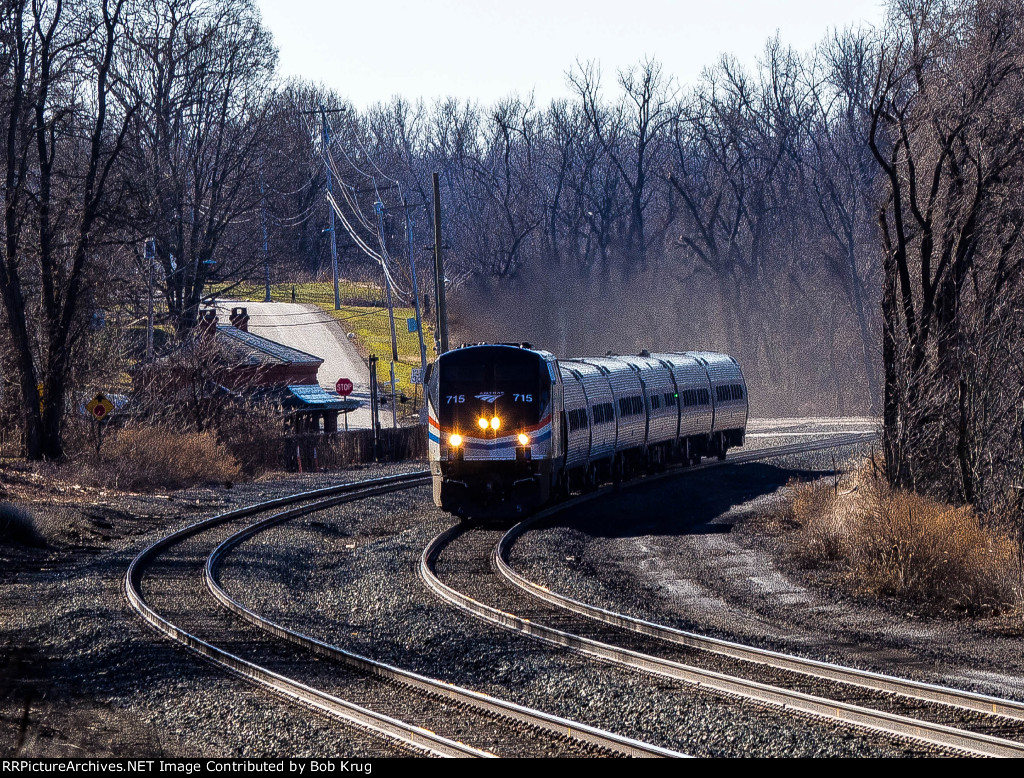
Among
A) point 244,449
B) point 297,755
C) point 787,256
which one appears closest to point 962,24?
point 297,755

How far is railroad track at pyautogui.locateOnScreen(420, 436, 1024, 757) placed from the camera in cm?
874

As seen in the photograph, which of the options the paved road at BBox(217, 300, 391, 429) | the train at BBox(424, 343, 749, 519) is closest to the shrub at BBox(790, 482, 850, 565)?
the train at BBox(424, 343, 749, 519)

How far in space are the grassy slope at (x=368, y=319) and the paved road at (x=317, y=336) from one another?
0.94 m

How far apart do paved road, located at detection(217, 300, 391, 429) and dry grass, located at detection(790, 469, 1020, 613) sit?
159ft

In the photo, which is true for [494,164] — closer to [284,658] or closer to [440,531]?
[440,531]

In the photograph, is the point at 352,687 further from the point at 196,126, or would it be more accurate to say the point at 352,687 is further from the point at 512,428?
the point at 196,126

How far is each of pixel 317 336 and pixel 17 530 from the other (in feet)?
204

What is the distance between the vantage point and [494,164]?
9775 centimetres

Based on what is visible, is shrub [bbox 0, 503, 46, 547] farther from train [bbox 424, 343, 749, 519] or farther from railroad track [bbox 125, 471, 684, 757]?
train [bbox 424, 343, 749, 519]

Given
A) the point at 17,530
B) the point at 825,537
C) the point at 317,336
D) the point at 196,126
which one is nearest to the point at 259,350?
the point at 196,126

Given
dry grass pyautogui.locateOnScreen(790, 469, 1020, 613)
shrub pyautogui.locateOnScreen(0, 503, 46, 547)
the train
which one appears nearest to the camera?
dry grass pyautogui.locateOnScreen(790, 469, 1020, 613)

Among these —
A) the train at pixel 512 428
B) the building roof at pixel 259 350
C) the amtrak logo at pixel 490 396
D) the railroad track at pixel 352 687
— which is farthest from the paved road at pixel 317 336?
the railroad track at pixel 352 687

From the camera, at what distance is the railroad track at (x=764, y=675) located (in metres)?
8.74

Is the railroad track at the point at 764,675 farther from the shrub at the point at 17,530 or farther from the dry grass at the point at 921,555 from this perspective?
the shrub at the point at 17,530
